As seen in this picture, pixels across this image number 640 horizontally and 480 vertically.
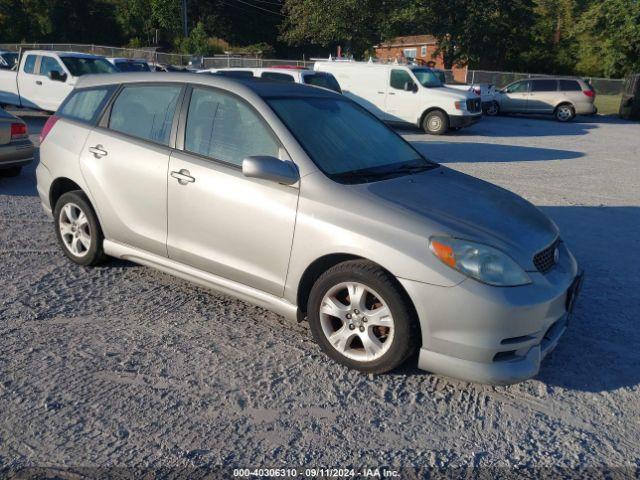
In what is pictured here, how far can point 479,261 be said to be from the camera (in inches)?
132

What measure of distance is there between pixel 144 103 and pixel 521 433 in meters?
3.67

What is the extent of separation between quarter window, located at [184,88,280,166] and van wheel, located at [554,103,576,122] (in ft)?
72.9

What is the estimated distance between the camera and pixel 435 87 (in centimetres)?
1753

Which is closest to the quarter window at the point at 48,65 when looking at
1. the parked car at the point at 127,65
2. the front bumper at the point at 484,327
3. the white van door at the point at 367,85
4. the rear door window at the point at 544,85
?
the parked car at the point at 127,65

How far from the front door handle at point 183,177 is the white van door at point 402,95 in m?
13.6

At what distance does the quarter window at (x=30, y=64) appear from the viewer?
51.3ft

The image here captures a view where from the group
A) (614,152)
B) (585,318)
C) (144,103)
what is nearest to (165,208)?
(144,103)

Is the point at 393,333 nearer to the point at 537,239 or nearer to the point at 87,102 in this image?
the point at 537,239

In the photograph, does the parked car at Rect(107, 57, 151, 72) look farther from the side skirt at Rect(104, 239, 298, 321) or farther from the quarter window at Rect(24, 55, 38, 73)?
the side skirt at Rect(104, 239, 298, 321)

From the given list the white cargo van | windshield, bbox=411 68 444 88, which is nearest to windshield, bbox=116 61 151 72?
the white cargo van

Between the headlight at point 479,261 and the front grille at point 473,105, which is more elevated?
the front grille at point 473,105

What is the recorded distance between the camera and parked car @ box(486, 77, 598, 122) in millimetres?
23672

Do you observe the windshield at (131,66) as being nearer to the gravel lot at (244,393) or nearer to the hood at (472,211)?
the gravel lot at (244,393)

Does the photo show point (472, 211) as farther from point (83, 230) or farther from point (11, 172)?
point (11, 172)
